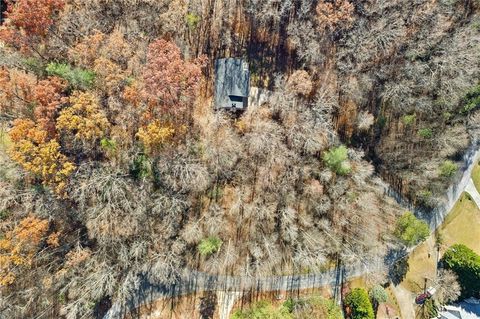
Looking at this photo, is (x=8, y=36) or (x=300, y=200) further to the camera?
(x=300, y=200)

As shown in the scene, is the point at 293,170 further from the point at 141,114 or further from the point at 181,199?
the point at 141,114

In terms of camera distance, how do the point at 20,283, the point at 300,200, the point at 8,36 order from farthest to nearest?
1. the point at 300,200
2. the point at 20,283
3. the point at 8,36

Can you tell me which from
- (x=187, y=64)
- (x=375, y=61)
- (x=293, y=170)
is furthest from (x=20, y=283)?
(x=375, y=61)

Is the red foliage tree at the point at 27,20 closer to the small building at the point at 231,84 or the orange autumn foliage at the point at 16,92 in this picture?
the orange autumn foliage at the point at 16,92

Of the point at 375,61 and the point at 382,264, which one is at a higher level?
the point at 375,61

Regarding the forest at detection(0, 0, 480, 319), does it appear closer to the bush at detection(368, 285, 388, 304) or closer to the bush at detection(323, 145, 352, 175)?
the bush at detection(323, 145, 352, 175)

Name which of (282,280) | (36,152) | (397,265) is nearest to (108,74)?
(36,152)

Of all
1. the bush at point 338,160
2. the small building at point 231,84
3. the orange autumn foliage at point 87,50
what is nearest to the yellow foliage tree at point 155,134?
the small building at point 231,84
